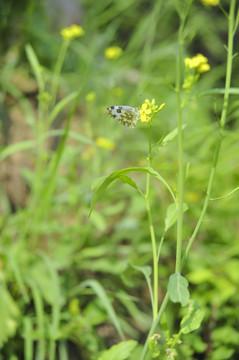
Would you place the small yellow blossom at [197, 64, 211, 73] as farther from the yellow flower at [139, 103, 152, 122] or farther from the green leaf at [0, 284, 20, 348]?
the green leaf at [0, 284, 20, 348]

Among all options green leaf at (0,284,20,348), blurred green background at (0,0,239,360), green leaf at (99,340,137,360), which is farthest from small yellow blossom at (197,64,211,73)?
green leaf at (0,284,20,348)

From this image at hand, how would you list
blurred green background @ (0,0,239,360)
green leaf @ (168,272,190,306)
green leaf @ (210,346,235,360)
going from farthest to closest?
blurred green background @ (0,0,239,360) → green leaf @ (210,346,235,360) → green leaf @ (168,272,190,306)

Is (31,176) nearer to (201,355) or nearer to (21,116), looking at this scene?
(21,116)

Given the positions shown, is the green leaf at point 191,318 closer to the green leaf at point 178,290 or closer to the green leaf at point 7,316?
the green leaf at point 178,290

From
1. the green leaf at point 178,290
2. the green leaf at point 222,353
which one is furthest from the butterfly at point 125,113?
the green leaf at point 222,353

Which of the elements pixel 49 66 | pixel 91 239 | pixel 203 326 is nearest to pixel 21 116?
pixel 49 66

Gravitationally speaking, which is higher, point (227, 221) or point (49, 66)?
point (49, 66)
